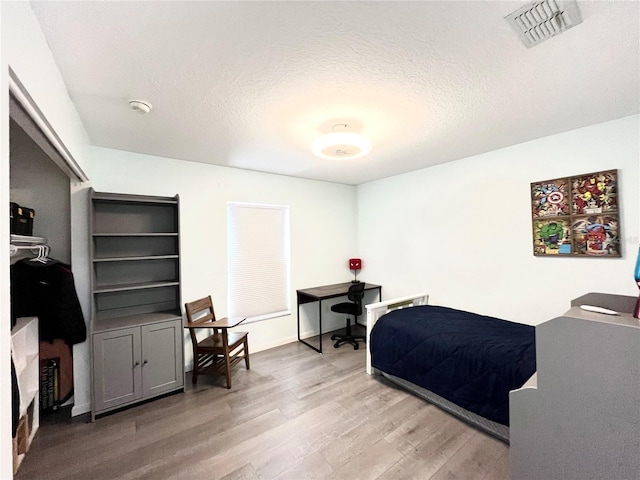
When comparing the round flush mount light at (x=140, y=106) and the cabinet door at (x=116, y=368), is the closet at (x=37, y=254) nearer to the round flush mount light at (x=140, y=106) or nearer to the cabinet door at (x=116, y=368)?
the cabinet door at (x=116, y=368)

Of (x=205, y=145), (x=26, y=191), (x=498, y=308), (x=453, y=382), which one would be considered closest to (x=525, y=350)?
(x=453, y=382)

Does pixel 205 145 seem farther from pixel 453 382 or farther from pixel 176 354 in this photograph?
pixel 453 382

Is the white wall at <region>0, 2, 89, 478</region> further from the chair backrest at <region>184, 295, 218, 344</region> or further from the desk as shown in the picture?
the desk

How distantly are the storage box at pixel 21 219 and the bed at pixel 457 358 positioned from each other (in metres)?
3.28

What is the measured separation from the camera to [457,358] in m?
2.23

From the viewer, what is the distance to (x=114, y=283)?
2.71 metres

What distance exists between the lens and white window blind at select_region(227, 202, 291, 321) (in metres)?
3.53

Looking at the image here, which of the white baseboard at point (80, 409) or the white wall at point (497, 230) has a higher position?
the white wall at point (497, 230)

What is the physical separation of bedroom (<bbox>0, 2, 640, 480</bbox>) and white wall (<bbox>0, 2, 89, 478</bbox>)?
0.04 ft

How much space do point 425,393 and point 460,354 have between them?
0.63 m

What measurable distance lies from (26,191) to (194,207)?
1.42m

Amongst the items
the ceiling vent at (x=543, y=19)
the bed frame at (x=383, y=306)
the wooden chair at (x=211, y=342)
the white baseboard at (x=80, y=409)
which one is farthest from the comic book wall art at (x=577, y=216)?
the white baseboard at (x=80, y=409)

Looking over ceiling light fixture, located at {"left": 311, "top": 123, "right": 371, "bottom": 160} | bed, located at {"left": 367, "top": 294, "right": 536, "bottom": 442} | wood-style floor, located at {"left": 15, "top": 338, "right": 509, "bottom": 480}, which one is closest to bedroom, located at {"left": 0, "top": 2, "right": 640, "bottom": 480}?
bed, located at {"left": 367, "top": 294, "right": 536, "bottom": 442}

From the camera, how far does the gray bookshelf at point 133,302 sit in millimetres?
2322
